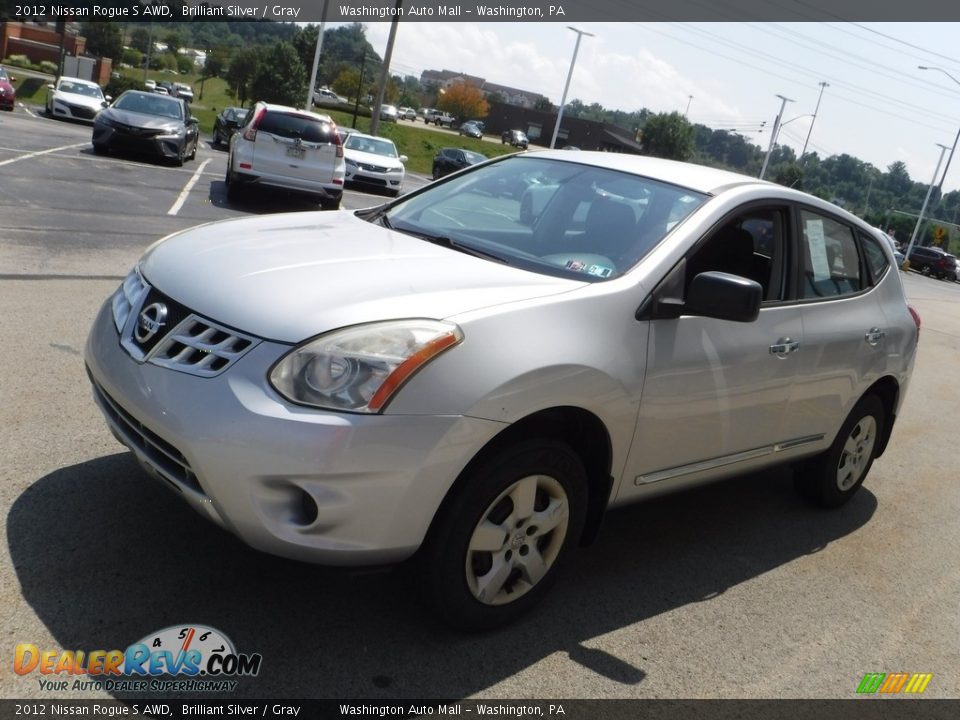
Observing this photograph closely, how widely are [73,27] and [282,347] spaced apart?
344ft

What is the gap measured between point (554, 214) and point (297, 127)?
39.9 ft

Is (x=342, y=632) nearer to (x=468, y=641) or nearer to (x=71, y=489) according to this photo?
(x=468, y=641)

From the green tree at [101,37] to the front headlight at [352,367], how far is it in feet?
334

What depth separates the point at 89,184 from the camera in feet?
44.2

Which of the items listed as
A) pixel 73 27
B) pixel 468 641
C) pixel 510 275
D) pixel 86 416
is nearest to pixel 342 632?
pixel 468 641

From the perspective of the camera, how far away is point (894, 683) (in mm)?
3625

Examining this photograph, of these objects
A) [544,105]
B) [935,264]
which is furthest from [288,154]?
[544,105]

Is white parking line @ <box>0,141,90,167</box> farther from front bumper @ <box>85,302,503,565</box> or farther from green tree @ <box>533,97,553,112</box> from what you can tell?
green tree @ <box>533,97,553,112</box>

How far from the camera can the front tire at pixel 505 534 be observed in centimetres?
300

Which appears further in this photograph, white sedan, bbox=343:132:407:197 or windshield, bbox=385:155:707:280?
white sedan, bbox=343:132:407:197

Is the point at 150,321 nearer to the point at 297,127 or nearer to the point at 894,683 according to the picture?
the point at 894,683

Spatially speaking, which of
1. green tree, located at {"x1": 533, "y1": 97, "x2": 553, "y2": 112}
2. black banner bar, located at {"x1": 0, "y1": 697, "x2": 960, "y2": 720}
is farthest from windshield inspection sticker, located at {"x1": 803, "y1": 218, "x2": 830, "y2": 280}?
green tree, located at {"x1": 533, "y1": 97, "x2": 553, "y2": 112}

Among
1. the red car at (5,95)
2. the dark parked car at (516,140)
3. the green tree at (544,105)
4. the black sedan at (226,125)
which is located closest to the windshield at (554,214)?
the black sedan at (226,125)

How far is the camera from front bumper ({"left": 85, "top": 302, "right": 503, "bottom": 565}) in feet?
8.96
